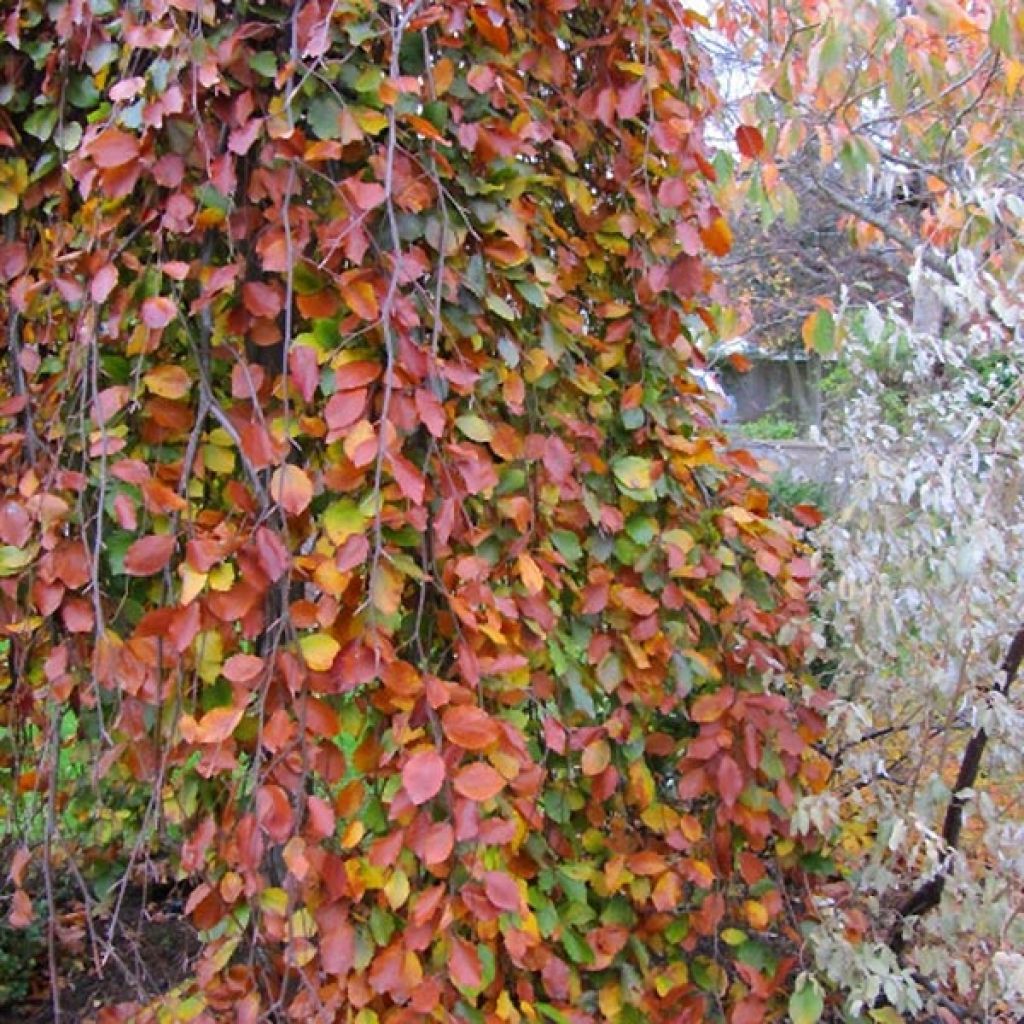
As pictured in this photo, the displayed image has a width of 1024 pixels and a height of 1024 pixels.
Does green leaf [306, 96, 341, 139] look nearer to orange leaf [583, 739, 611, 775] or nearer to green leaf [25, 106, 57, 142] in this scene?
green leaf [25, 106, 57, 142]

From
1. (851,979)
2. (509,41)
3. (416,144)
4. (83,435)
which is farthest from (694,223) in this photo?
(851,979)

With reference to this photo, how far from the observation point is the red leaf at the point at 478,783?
1.16 m

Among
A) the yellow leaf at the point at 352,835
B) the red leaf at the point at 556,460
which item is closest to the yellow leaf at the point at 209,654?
the yellow leaf at the point at 352,835

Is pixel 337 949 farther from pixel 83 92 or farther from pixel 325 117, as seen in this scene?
pixel 83 92

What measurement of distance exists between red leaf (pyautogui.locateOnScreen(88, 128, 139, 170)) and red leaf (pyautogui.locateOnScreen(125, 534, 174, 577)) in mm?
409

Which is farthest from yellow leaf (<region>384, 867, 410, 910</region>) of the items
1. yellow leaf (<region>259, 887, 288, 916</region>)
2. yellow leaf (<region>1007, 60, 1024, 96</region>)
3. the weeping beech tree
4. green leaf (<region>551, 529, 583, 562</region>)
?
yellow leaf (<region>1007, 60, 1024, 96</region>)

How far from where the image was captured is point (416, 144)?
49.6 inches

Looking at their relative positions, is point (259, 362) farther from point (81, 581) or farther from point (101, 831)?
point (101, 831)

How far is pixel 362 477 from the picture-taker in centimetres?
118

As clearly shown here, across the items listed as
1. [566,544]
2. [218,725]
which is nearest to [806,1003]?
[566,544]

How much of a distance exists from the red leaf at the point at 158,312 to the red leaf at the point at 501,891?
2.37 feet

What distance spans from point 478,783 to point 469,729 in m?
0.06

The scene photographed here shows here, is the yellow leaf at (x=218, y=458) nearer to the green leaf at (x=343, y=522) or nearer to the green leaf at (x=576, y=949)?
the green leaf at (x=343, y=522)

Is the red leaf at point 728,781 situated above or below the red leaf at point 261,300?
below
